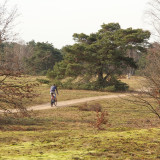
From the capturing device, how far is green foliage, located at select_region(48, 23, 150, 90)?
35.4m

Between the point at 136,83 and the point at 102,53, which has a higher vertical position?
the point at 102,53

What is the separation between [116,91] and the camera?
36.3 metres

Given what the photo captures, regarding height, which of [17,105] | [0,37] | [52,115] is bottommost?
[52,115]

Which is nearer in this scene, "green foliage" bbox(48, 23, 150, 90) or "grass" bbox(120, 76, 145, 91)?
"grass" bbox(120, 76, 145, 91)

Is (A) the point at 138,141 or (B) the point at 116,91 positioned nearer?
(A) the point at 138,141

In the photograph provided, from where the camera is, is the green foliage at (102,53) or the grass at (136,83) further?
the green foliage at (102,53)

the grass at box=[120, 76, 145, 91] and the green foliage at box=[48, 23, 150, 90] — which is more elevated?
the green foliage at box=[48, 23, 150, 90]

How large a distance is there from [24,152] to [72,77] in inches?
1306

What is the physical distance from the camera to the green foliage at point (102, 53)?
35406 mm

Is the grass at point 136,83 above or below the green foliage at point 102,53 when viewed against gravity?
below

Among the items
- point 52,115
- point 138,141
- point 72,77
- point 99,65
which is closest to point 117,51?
point 99,65

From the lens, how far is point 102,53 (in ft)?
117

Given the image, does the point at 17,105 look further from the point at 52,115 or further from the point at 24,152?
the point at 24,152

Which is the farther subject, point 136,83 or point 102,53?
point 136,83
